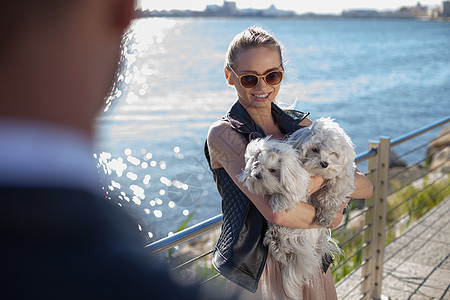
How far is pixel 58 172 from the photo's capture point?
0.38 meters

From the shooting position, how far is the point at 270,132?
6.41 ft

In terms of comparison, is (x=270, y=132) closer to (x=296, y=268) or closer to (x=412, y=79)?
(x=296, y=268)

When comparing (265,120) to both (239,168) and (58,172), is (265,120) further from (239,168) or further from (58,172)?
(58,172)

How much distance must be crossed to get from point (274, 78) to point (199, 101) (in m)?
20.2

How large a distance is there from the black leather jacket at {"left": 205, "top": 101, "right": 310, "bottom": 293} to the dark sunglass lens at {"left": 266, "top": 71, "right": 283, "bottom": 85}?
16 centimetres

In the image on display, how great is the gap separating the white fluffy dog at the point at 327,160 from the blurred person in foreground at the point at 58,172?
134cm

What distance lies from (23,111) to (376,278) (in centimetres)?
366

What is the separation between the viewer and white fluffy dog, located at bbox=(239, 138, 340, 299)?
1.61 meters

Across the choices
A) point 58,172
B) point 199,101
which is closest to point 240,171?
point 58,172

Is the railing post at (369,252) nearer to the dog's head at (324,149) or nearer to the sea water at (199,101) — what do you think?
the sea water at (199,101)

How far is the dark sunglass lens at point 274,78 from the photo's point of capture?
75.0 inches

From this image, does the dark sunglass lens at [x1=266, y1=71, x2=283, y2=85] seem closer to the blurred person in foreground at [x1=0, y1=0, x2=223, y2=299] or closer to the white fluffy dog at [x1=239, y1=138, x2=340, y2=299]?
the white fluffy dog at [x1=239, y1=138, x2=340, y2=299]

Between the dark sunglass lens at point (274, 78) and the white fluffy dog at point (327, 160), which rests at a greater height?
the dark sunglass lens at point (274, 78)

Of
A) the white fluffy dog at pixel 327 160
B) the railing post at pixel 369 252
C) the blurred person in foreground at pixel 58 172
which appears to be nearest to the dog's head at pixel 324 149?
the white fluffy dog at pixel 327 160
